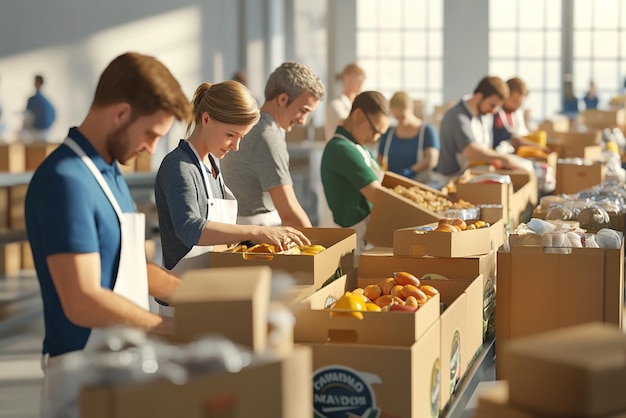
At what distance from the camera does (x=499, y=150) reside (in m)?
6.12

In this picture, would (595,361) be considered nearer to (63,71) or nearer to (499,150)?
(499,150)

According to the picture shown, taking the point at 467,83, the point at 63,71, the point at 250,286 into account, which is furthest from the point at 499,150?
the point at 467,83

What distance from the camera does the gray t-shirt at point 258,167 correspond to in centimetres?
356

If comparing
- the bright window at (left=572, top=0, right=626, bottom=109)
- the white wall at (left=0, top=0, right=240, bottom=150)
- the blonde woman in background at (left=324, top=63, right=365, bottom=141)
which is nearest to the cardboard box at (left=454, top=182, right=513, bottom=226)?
the blonde woman in background at (left=324, top=63, right=365, bottom=141)

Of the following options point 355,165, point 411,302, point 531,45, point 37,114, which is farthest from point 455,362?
point 531,45

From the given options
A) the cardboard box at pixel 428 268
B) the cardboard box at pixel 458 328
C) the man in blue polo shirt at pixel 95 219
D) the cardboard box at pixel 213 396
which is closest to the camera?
the cardboard box at pixel 213 396

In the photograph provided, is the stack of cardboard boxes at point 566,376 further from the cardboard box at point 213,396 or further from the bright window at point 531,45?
the bright window at point 531,45

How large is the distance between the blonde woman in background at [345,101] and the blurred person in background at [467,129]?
2015mm

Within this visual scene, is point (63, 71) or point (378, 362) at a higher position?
point (63, 71)

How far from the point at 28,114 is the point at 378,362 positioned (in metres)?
7.81

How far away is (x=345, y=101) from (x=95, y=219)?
633 cm

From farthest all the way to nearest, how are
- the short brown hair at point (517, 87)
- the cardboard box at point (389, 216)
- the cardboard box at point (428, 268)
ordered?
1. the short brown hair at point (517, 87)
2. the cardboard box at point (389, 216)
3. the cardboard box at point (428, 268)

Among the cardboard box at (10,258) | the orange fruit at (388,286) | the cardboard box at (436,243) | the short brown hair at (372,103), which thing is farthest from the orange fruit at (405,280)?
the cardboard box at (10,258)

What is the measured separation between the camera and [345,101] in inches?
320
